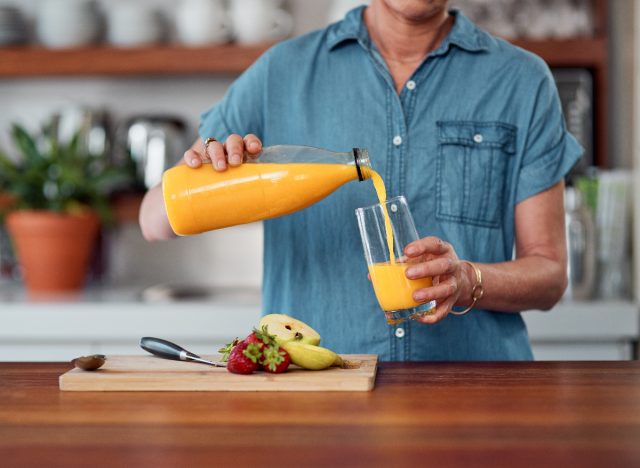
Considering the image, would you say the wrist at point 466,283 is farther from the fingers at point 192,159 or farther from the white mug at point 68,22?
the white mug at point 68,22

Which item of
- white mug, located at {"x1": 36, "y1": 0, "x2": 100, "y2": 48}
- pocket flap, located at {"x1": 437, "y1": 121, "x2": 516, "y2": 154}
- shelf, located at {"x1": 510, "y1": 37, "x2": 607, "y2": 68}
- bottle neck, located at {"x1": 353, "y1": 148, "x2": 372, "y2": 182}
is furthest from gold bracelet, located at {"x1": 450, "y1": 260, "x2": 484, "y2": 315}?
white mug, located at {"x1": 36, "y1": 0, "x2": 100, "y2": 48}

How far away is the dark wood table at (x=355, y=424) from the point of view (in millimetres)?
938

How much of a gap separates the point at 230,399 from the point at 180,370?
166mm

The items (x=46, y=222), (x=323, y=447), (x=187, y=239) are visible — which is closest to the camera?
(x=323, y=447)

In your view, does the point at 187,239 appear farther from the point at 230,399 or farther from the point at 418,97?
the point at 230,399

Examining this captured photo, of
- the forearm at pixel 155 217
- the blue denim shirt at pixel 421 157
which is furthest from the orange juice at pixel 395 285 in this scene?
the forearm at pixel 155 217

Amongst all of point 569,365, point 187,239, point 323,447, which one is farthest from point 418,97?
point 187,239

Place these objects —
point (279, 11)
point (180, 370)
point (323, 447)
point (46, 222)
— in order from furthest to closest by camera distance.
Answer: point (279, 11) → point (46, 222) → point (180, 370) → point (323, 447)

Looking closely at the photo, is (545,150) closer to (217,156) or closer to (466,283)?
(466,283)

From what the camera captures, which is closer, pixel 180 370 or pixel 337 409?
pixel 337 409

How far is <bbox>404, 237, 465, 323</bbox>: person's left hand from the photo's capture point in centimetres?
134

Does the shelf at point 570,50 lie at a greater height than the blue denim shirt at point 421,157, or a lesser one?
greater

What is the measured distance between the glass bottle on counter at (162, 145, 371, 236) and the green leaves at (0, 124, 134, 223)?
1.65 meters

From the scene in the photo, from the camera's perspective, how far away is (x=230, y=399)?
120 centimetres
